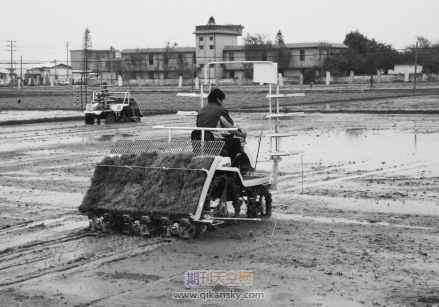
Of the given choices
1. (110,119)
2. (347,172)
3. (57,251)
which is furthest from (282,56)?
(57,251)

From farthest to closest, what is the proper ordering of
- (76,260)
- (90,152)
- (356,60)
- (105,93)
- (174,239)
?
(356,60)
(105,93)
(90,152)
(174,239)
(76,260)

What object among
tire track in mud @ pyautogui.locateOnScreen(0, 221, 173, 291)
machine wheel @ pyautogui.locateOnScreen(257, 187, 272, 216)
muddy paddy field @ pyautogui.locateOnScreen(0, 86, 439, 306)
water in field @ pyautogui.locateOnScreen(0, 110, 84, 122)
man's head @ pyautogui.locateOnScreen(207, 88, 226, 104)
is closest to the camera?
muddy paddy field @ pyautogui.locateOnScreen(0, 86, 439, 306)

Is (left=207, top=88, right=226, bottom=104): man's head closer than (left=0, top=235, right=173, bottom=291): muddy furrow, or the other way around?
(left=0, top=235, right=173, bottom=291): muddy furrow

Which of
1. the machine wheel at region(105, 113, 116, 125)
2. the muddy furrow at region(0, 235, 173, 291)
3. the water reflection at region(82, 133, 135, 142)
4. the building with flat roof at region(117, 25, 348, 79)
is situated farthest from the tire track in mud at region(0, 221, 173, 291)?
the building with flat roof at region(117, 25, 348, 79)

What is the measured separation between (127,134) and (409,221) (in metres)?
18.1

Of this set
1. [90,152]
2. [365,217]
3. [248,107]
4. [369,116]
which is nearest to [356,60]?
[248,107]

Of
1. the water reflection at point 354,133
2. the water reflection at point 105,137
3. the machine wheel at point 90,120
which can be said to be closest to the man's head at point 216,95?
the water reflection at point 354,133

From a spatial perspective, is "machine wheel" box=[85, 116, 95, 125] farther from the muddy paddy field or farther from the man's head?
the man's head

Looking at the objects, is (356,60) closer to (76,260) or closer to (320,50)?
(320,50)

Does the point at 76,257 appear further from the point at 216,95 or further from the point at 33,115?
the point at 33,115

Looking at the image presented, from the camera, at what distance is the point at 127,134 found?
90.8ft

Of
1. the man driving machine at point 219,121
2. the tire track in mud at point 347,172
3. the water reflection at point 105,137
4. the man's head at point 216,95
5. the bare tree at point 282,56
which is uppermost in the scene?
the bare tree at point 282,56

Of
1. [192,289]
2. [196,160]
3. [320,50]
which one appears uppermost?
[320,50]

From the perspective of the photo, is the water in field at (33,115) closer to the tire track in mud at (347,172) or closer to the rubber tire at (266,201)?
the tire track in mud at (347,172)
